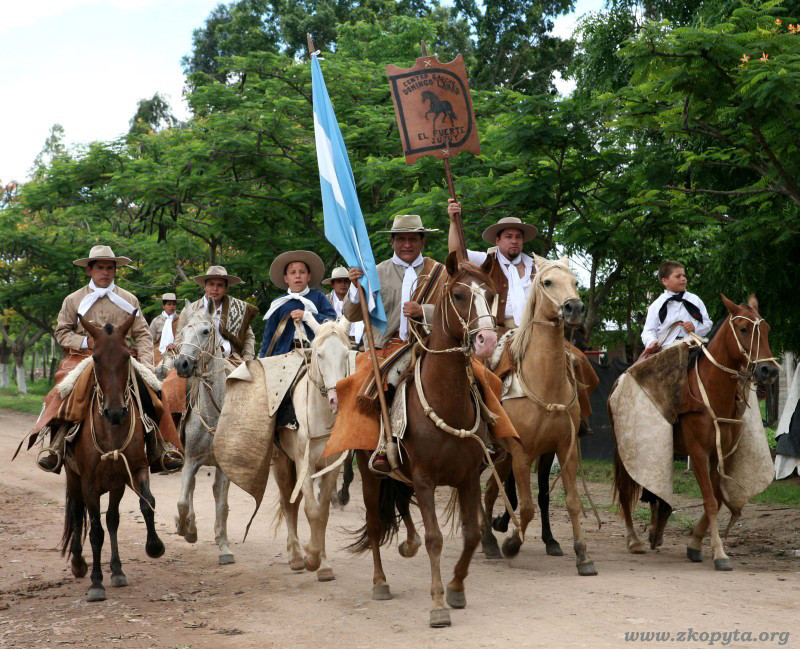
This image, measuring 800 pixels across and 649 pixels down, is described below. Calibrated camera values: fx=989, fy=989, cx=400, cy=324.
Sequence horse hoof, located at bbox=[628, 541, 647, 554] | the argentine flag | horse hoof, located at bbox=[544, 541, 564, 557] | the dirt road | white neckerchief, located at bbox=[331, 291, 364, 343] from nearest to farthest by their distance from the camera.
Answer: the dirt road → the argentine flag → horse hoof, located at bbox=[544, 541, 564, 557] → horse hoof, located at bbox=[628, 541, 647, 554] → white neckerchief, located at bbox=[331, 291, 364, 343]

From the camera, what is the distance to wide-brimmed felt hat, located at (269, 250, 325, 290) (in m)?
10.3

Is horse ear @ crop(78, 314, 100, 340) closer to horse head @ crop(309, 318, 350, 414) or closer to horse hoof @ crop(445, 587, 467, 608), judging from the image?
horse head @ crop(309, 318, 350, 414)

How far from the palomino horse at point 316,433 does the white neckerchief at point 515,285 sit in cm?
174

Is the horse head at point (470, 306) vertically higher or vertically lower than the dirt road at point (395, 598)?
higher

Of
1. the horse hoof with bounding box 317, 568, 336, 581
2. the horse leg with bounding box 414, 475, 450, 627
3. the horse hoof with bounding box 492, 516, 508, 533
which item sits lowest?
the horse hoof with bounding box 317, 568, 336, 581

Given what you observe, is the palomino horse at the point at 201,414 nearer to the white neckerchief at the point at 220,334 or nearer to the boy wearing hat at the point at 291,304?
the white neckerchief at the point at 220,334

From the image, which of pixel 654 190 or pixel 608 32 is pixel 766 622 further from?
pixel 608 32

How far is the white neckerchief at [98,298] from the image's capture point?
9375mm

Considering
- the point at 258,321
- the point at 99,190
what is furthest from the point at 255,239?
the point at 99,190

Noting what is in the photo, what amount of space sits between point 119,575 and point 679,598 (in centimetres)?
470

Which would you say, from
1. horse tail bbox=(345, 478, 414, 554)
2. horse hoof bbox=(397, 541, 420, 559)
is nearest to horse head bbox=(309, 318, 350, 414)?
horse tail bbox=(345, 478, 414, 554)

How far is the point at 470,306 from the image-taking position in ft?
21.3

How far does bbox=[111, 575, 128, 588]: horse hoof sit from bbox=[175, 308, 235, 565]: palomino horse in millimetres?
1226

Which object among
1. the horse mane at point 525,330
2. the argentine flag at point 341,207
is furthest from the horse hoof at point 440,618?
the horse mane at point 525,330
